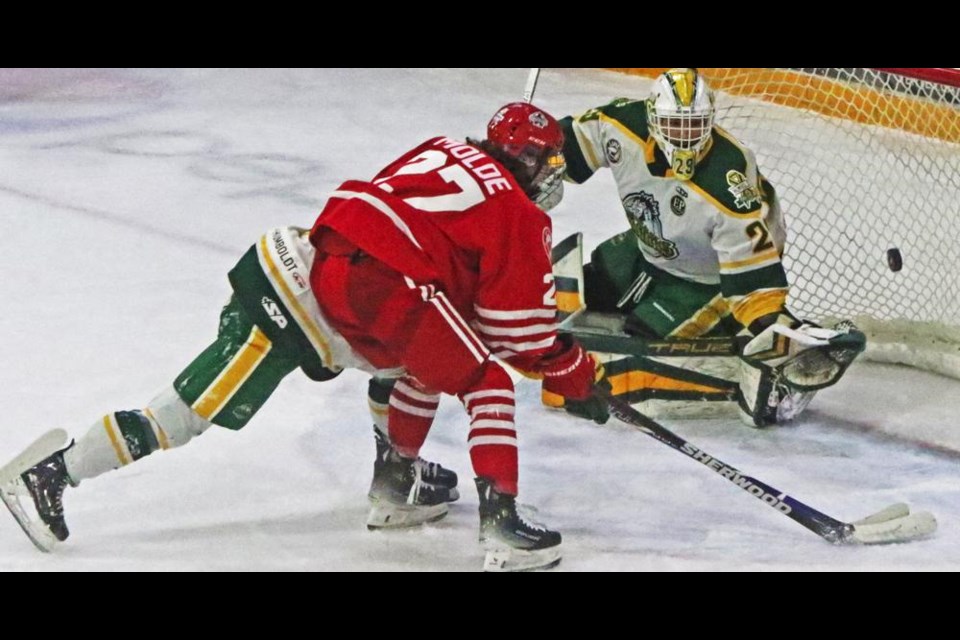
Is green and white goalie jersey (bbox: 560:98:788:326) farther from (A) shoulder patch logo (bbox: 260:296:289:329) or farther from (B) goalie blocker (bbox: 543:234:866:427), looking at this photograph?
(A) shoulder patch logo (bbox: 260:296:289:329)

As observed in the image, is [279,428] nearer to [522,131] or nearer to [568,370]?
[568,370]

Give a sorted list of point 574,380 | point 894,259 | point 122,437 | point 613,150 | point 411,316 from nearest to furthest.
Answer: point 411,316
point 122,437
point 574,380
point 613,150
point 894,259

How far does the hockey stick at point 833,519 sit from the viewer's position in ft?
9.82

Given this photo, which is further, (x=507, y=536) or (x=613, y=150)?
(x=613, y=150)

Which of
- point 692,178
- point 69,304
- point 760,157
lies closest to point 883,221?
point 760,157

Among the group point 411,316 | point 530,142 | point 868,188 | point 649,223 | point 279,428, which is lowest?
point 279,428

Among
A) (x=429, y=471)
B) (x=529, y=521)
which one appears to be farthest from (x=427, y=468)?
(x=529, y=521)

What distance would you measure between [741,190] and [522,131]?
0.80 metres

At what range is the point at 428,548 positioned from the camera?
2.94 meters

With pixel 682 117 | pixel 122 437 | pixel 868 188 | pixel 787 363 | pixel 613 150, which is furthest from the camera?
pixel 868 188

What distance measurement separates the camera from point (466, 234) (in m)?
2.71

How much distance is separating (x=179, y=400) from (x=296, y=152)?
253 cm

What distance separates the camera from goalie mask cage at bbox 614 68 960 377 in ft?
12.9

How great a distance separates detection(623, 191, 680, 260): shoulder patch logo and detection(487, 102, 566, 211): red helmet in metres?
0.74
